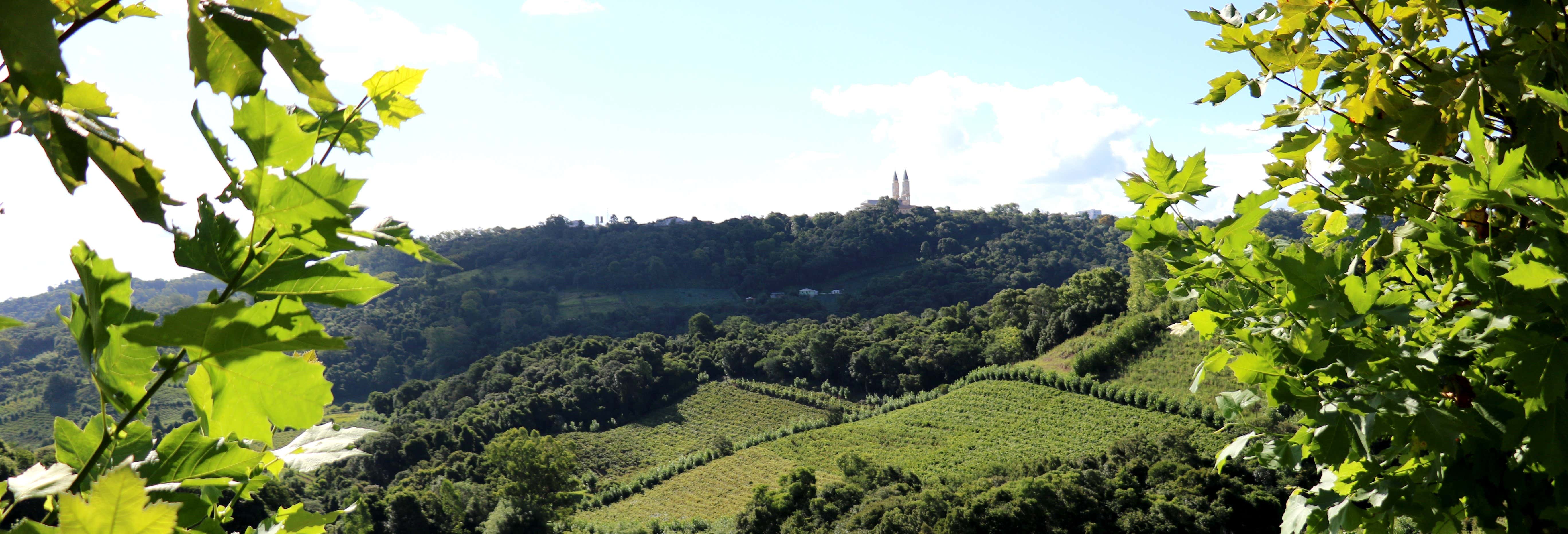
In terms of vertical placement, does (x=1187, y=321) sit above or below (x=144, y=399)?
below

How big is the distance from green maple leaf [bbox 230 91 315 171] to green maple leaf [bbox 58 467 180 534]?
219 mm

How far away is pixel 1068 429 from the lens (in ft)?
80.8

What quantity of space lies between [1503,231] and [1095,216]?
3712 inches

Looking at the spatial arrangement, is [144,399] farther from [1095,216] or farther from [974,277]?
[1095,216]

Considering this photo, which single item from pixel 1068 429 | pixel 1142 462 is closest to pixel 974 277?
pixel 1068 429

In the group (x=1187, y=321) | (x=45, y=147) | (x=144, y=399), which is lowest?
(x=1187, y=321)

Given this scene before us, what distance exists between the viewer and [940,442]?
27156mm

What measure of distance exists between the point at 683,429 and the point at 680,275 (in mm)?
31555

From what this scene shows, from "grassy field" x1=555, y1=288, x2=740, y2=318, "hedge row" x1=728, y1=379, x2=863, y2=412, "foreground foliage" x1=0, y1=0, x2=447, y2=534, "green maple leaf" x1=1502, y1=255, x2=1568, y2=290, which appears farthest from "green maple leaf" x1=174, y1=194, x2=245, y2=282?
"grassy field" x1=555, y1=288, x2=740, y2=318

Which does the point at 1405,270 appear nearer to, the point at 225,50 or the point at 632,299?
the point at 225,50

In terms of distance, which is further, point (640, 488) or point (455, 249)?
point (455, 249)

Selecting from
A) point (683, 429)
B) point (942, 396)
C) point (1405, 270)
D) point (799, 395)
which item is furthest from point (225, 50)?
point (799, 395)

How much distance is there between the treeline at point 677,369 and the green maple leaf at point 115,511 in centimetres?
2993

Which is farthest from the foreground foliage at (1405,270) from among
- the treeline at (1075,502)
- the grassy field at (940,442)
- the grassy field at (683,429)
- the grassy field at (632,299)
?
the grassy field at (632,299)
